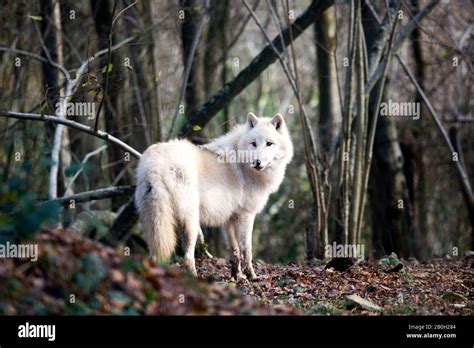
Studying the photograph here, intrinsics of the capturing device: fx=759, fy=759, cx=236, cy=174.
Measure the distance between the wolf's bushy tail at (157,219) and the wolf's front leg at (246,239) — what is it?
54.8 inches

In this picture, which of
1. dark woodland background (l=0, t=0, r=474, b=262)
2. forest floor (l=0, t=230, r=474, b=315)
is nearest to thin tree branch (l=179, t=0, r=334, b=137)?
dark woodland background (l=0, t=0, r=474, b=262)

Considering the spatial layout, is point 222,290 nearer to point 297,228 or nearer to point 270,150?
point 270,150

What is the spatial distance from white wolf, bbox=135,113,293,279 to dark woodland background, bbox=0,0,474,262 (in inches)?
62.2

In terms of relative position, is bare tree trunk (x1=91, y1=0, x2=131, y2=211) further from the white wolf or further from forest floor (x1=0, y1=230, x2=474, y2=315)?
forest floor (x1=0, y1=230, x2=474, y2=315)

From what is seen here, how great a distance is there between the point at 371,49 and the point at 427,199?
6823mm

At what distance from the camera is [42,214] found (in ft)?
17.9

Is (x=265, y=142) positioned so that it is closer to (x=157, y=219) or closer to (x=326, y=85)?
(x=157, y=219)

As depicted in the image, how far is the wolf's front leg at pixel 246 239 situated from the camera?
30.9 feet

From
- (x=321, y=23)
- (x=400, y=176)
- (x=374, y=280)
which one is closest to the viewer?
(x=374, y=280)

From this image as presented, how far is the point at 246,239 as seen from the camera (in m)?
9.60

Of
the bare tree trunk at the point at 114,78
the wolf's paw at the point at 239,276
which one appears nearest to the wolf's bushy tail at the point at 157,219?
the wolf's paw at the point at 239,276

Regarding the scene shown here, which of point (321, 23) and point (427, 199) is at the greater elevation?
point (321, 23)
